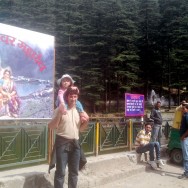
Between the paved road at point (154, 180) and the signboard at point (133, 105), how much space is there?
7.95 ft

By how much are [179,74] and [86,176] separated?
32525 mm

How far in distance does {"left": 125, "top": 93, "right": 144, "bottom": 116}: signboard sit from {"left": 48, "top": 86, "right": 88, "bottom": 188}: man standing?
18.6 feet

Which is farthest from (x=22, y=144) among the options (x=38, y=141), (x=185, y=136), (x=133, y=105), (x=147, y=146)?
(x=133, y=105)

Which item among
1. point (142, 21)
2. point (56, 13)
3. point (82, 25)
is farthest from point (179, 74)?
point (56, 13)

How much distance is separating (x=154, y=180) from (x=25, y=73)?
37.0 feet

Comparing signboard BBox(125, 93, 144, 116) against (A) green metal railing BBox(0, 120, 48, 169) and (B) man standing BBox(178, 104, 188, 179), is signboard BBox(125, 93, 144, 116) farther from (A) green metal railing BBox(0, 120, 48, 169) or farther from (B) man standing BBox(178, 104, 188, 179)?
(A) green metal railing BBox(0, 120, 48, 169)

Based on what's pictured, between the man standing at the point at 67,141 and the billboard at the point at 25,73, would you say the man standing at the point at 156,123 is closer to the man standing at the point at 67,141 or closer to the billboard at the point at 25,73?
the man standing at the point at 67,141

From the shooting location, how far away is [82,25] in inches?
1497

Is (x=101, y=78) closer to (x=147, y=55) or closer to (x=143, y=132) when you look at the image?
(x=147, y=55)

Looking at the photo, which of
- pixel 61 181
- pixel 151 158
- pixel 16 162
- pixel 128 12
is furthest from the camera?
pixel 128 12

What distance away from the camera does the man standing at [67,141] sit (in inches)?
184

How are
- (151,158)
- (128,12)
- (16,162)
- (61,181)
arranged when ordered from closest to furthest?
(61,181) < (16,162) < (151,158) < (128,12)

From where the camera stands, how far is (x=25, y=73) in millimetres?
17250

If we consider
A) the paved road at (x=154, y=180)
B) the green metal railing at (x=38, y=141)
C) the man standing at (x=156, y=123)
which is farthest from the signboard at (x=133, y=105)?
the paved road at (x=154, y=180)
